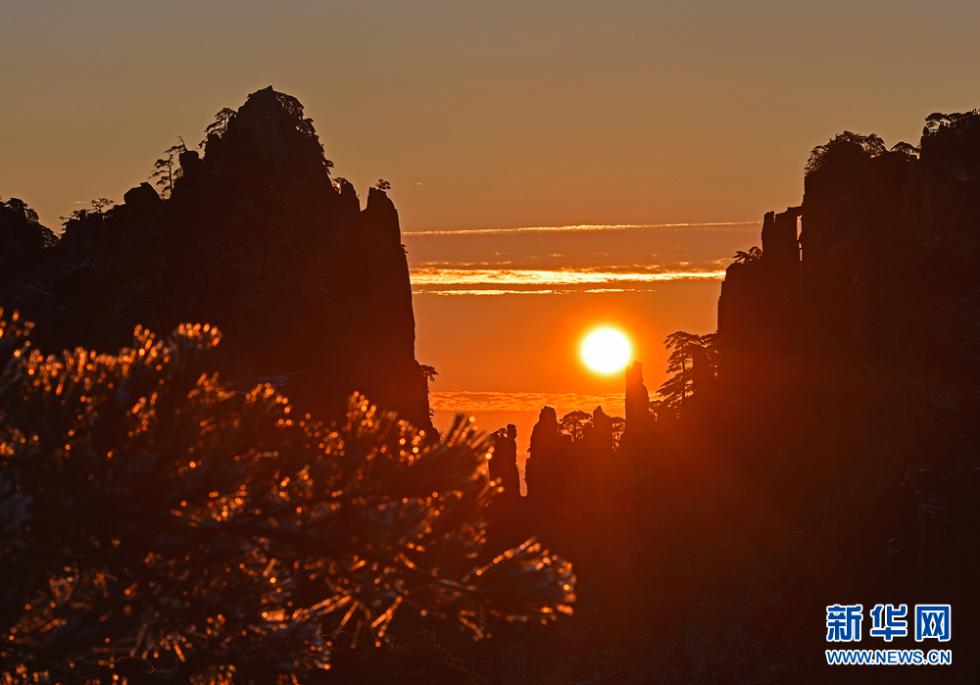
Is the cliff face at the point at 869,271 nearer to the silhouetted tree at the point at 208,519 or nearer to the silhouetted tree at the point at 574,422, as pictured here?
the silhouetted tree at the point at 574,422

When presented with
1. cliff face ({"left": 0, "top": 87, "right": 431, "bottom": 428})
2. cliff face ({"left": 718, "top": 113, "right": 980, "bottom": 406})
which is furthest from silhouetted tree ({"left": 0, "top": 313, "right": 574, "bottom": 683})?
cliff face ({"left": 718, "top": 113, "right": 980, "bottom": 406})

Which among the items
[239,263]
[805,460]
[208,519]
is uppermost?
[239,263]

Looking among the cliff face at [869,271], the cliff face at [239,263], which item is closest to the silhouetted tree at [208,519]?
the cliff face at [239,263]

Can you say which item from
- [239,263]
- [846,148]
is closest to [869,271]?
[846,148]

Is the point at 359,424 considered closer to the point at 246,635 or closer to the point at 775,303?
the point at 246,635

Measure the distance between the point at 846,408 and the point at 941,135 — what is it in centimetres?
2530

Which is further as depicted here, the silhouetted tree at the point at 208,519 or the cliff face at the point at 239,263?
the cliff face at the point at 239,263

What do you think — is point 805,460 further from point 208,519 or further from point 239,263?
point 208,519

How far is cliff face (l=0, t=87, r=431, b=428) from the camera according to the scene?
428 feet

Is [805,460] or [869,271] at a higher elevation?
[869,271]

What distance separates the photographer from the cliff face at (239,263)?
130375mm

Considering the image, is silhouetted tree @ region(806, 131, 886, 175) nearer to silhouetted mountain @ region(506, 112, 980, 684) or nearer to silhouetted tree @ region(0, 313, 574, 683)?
silhouetted mountain @ region(506, 112, 980, 684)

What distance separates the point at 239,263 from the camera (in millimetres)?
134000

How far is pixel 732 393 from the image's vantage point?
500ft
